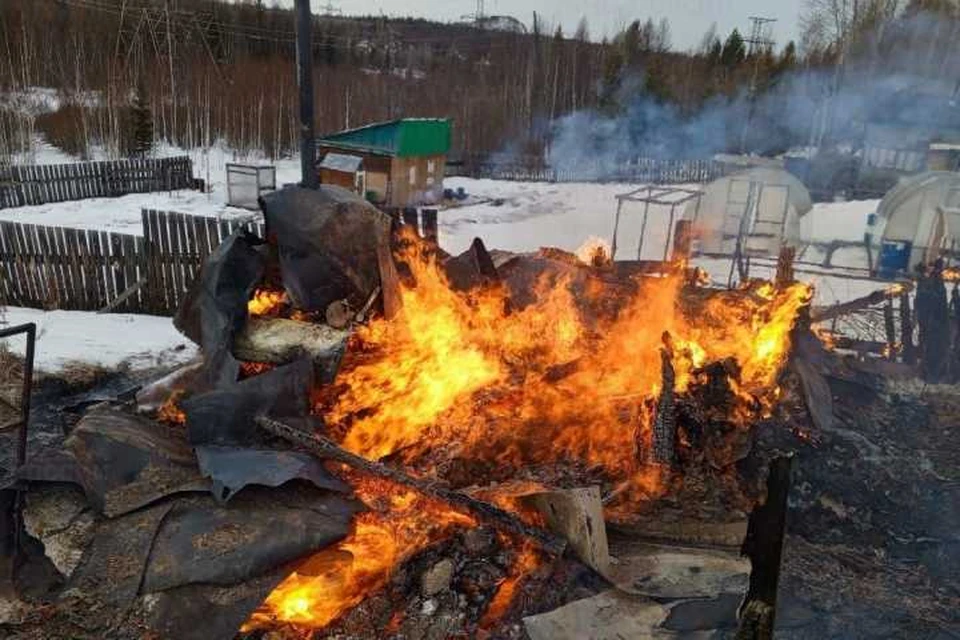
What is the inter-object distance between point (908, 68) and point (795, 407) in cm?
2463

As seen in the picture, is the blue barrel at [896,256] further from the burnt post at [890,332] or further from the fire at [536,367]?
the fire at [536,367]

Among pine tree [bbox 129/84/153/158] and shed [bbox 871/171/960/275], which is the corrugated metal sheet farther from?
shed [bbox 871/171/960/275]

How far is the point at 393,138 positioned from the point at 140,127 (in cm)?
1082

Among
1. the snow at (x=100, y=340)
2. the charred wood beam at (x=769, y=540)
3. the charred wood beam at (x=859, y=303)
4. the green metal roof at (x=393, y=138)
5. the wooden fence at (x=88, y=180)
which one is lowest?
the snow at (x=100, y=340)

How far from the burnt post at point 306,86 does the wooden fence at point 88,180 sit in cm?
1641

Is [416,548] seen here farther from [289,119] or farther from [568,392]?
[289,119]

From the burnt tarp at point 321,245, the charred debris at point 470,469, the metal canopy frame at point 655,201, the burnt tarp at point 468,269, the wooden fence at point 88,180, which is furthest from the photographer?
the wooden fence at point 88,180

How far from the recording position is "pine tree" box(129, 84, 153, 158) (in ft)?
79.5

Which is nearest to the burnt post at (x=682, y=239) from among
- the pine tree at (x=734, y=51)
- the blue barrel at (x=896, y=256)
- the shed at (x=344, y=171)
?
the blue barrel at (x=896, y=256)

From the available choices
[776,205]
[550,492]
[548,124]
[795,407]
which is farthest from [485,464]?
[548,124]

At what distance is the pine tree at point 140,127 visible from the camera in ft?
79.5

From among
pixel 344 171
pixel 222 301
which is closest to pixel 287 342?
pixel 222 301

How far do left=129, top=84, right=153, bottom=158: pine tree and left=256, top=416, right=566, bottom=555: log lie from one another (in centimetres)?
2319

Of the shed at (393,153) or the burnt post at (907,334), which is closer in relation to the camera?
the burnt post at (907,334)
